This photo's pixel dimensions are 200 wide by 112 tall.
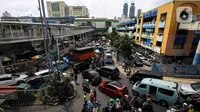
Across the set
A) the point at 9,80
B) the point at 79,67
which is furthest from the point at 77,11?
the point at 9,80

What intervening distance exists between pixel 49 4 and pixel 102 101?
13285 centimetres

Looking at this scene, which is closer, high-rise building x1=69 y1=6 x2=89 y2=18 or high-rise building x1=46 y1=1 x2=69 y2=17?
high-rise building x1=46 y1=1 x2=69 y2=17

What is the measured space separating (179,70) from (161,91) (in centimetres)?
837

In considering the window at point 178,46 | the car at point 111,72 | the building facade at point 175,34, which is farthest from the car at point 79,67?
the window at point 178,46

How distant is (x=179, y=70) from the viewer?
1418cm

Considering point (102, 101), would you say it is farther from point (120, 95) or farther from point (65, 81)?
point (65, 81)

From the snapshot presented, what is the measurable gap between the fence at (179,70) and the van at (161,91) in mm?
6297

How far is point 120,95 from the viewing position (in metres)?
9.05

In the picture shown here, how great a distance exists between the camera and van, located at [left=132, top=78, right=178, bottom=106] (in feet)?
26.1

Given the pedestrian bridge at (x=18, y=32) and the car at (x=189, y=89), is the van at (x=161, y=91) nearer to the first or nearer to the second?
the car at (x=189, y=89)

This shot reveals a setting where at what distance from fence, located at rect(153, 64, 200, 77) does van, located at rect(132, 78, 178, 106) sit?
6297 millimetres

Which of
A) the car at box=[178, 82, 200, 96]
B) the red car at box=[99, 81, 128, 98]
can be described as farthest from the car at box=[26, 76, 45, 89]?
the car at box=[178, 82, 200, 96]

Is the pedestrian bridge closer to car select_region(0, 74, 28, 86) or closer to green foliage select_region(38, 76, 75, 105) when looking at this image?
car select_region(0, 74, 28, 86)

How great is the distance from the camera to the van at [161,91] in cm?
795
